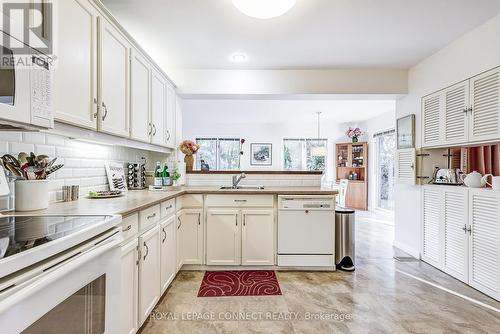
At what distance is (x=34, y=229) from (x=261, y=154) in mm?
6959

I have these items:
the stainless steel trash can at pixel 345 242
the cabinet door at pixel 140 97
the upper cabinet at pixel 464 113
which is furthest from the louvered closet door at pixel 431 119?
the cabinet door at pixel 140 97

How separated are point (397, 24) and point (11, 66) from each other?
8.99 feet

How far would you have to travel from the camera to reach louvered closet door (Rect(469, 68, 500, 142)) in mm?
2162

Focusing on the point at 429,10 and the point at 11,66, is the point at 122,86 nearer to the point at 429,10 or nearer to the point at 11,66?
the point at 11,66

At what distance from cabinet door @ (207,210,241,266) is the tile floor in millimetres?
284

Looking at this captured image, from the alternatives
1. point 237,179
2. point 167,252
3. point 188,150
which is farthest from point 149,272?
point 188,150

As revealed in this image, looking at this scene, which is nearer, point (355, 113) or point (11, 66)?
point (11, 66)

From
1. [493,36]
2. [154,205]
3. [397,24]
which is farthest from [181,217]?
[493,36]

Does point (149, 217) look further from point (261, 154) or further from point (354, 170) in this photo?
point (354, 170)

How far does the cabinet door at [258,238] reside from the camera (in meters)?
2.75

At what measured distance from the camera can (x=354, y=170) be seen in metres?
7.27

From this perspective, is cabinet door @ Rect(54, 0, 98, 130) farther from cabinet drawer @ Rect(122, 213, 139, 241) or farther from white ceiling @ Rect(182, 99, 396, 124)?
white ceiling @ Rect(182, 99, 396, 124)

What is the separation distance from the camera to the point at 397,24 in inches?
90.5

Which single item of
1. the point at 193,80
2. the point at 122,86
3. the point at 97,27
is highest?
the point at 193,80
